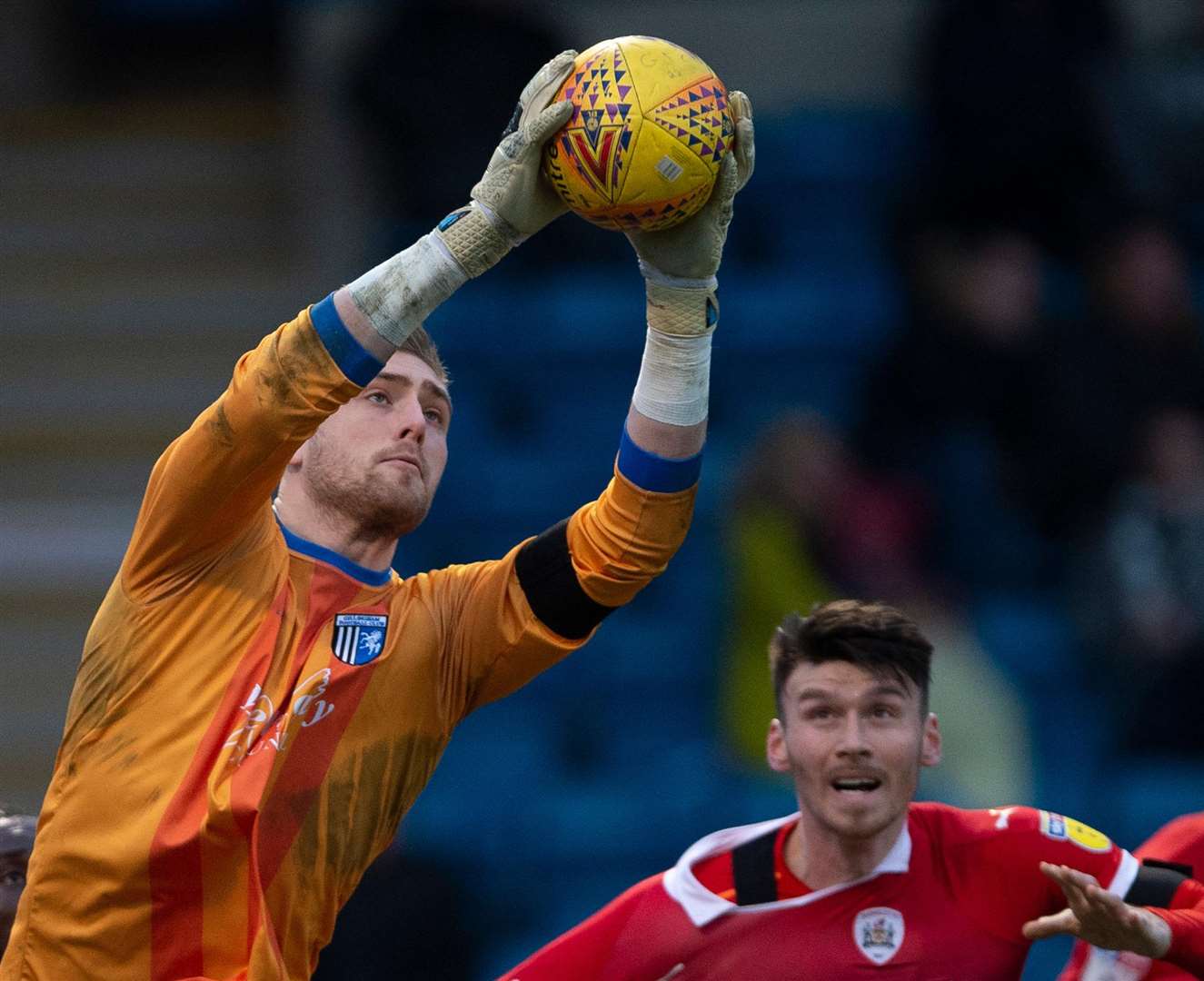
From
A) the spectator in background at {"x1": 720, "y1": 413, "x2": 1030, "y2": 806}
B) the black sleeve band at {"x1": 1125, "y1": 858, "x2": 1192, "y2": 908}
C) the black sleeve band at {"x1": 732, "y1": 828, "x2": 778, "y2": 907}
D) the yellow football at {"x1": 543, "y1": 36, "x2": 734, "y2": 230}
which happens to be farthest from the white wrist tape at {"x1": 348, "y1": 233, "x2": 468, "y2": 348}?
the spectator in background at {"x1": 720, "y1": 413, "x2": 1030, "y2": 806}

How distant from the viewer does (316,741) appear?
3.77 m

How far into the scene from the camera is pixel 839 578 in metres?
7.37

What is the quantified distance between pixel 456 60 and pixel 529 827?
121 inches

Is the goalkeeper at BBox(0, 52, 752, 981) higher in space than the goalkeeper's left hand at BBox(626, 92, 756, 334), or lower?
lower

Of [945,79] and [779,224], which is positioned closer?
[945,79]

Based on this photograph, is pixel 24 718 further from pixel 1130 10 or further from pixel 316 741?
pixel 1130 10

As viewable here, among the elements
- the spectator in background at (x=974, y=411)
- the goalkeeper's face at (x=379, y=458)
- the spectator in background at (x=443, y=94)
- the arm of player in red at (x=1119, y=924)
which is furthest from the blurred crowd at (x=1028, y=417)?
the goalkeeper's face at (x=379, y=458)

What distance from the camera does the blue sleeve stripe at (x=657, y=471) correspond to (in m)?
3.93

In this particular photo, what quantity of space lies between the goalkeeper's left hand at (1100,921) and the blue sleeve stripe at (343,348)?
1523mm

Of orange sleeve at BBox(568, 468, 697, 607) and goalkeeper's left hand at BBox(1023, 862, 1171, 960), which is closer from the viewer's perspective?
goalkeeper's left hand at BBox(1023, 862, 1171, 960)

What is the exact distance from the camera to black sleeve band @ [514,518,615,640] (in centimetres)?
394

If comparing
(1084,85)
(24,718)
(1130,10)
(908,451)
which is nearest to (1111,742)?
(908,451)

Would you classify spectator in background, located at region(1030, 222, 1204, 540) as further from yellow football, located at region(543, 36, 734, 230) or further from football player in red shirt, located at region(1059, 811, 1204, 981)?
yellow football, located at region(543, 36, 734, 230)

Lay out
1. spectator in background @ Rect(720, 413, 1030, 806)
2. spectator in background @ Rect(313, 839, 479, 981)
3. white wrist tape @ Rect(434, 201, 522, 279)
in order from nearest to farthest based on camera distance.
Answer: white wrist tape @ Rect(434, 201, 522, 279)
spectator in background @ Rect(313, 839, 479, 981)
spectator in background @ Rect(720, 413, 1030, 806)
